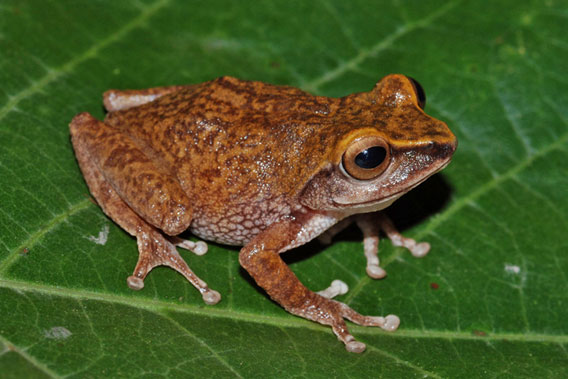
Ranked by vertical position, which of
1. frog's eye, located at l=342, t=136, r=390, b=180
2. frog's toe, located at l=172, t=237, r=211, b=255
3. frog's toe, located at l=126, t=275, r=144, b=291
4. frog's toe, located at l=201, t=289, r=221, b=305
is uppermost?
frog's eye, located at l=342, t=136, r=390, b=180

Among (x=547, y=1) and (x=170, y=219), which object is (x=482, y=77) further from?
(x=170, y=219)

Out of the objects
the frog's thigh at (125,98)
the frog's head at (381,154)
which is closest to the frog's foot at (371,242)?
the frog's head at (381,154)

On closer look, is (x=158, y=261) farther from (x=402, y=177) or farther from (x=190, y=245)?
(x=402, y=177)

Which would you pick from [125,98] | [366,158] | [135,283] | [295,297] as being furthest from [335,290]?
[125,98]

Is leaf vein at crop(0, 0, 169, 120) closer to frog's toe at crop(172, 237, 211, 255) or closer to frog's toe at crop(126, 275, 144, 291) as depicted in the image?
frog's toe at crop(172, 237, 211, 255)

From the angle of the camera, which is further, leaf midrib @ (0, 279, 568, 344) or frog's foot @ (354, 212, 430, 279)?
frog's foot @ (354, 212, 430, 279)

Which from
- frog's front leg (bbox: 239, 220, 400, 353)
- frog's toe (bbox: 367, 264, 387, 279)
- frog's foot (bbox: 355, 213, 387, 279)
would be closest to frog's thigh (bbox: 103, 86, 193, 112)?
frog's front leg (bbox: 239, 220, 400, 353)

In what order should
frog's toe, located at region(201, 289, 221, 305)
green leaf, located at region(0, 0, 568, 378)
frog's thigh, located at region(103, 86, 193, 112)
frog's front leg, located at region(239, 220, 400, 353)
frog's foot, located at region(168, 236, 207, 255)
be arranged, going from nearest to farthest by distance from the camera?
green leaf, located at region(0, 0, 568, 378)
frog's toe, located at region(201, 289, 221, 305)
frog's front leg, located at region(239, 220, 400, 353)
frog's foot, located at region(168, 236, 207, 255)
frog's thigh, located at region(103, 86, 193, 112)
